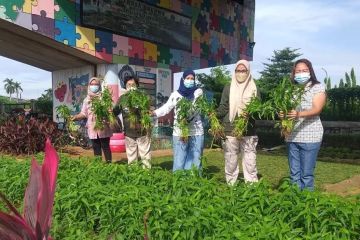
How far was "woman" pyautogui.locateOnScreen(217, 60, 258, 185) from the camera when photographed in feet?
16.6

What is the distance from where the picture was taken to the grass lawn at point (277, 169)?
685 cm

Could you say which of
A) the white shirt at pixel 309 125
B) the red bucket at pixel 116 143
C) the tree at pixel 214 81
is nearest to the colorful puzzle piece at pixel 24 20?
the red bucket at pixel 116 143

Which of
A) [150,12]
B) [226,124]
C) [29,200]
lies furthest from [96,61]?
[29,200]

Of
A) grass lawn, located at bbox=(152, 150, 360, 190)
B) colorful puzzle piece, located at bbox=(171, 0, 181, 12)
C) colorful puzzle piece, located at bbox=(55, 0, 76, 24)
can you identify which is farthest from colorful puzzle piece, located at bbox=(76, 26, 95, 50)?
grass lawn, located at bbox=(152, 150, 360, 190)

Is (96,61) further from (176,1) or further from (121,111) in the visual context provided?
(121,111)

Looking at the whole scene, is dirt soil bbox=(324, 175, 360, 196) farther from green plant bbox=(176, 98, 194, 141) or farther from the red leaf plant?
the red leaf plant

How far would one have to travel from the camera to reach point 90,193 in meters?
3.44

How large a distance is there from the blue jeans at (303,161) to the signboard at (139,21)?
7.10 m

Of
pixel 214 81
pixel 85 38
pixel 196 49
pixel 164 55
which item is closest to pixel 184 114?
pixel 85 38

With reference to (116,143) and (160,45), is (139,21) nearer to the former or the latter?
(160,45)

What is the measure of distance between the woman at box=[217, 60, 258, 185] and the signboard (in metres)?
6.15

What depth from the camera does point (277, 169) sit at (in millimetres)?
7930

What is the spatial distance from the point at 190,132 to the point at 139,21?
666 centimetres

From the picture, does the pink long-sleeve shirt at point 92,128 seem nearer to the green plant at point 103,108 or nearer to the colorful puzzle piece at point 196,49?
the green plant at point 103,108
